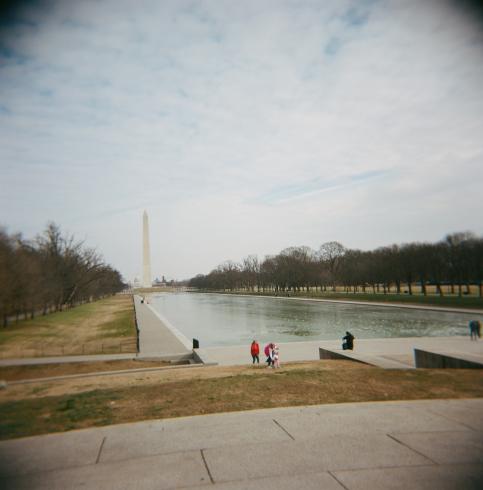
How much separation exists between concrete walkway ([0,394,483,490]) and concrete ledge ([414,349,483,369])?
507 centimetres

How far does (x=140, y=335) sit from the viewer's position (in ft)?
92.7

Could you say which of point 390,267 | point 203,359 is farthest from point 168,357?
point 390,267

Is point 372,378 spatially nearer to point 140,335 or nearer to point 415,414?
point 415,414

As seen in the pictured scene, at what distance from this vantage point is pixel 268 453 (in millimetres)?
5246

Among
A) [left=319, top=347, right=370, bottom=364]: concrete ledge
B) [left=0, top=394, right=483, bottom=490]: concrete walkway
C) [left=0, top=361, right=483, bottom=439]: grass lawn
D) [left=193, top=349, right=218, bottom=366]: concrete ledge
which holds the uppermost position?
[left=0, top=394, right=483, bottom=490]: concrete walkway

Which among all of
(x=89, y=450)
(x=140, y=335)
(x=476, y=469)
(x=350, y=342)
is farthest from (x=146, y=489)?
(x=140, y=335)

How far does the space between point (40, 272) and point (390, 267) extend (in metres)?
62.0

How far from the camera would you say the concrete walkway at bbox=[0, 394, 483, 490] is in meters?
4.50

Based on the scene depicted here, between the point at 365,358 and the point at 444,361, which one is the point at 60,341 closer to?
the point at 365,358

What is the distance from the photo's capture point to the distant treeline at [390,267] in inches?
2414

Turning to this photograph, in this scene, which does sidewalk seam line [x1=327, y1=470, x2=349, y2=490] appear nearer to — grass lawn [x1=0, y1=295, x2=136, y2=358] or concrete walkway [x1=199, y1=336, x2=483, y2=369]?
concrete walkway [x1=199, y1=336, x2=483, y2=369]

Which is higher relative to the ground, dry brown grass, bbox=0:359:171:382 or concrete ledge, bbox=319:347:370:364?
concrete ledge, bbox=319:347:370:364

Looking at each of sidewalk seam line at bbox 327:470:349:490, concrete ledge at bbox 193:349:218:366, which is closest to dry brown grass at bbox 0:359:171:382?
concrete ledge at bbox 193:349:218:366

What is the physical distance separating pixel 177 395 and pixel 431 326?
28.1 meters
